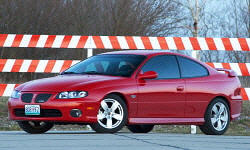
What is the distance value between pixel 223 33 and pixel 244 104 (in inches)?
1029

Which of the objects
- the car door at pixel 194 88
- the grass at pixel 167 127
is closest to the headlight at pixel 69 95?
the car door at pixel 194 88

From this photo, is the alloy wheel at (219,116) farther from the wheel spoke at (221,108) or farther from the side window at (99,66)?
the side window at (99,66)

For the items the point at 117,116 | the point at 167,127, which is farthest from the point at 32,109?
the point at 167,127

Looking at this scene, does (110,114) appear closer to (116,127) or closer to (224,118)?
(116,127)

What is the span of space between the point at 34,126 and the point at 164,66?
7.82 feet

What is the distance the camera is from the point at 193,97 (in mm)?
12672

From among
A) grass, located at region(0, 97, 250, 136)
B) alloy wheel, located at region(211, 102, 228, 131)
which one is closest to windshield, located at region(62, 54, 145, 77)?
alloy wheel, located at region(211, 102, 228, 131)

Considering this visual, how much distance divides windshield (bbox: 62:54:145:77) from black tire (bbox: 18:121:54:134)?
981mm

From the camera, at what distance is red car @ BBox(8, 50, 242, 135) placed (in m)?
11.1

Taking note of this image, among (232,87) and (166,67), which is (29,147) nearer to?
(166,67)

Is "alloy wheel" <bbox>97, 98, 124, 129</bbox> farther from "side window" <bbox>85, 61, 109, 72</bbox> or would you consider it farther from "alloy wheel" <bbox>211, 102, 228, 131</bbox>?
"alloy wheel" <bbox>211, 102, 228, 131</bbox>

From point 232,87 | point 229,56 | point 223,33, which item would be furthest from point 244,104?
point 223,33

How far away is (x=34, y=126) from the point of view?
40.4 ft

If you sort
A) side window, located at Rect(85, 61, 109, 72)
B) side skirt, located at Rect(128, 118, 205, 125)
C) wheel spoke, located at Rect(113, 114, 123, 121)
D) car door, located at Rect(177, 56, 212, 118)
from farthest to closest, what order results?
car door, located at Rect(177, 56, 212, 118) < side window, located at Rect(85, 61, 109, 72) < side skirt, located at Rect(128, 118, 205, 125) < wheel spoke, located at Rect(113, 114, 123, 121)
